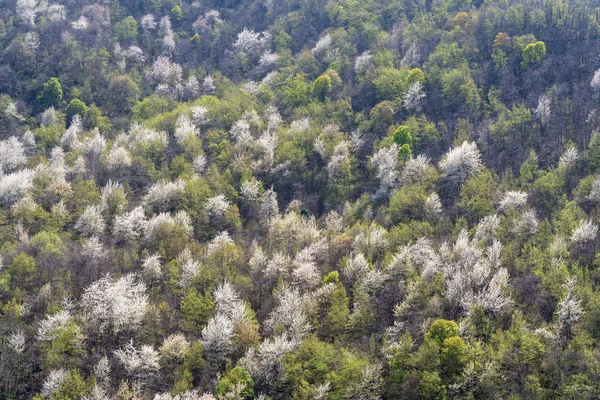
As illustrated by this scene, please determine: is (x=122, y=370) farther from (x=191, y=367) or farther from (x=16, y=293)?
(x=16, y=293)

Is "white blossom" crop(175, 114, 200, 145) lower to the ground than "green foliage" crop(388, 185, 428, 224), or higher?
lower

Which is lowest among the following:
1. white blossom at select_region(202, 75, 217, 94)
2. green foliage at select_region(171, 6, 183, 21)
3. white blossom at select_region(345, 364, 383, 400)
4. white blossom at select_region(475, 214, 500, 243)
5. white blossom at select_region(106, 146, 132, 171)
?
white blossom at select_region(202, 75, 217, 94)

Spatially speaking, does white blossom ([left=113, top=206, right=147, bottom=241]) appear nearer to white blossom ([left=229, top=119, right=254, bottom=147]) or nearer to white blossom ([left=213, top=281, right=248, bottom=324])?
white blossom ([left=213, top=281, right=248, bottom=324])

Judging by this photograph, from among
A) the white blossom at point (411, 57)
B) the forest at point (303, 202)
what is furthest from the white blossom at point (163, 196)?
the white blossom at point (411, 57)

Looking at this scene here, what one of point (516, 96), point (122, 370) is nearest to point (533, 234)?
point (516, 96)

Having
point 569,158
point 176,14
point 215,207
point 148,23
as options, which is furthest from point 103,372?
point 176,14

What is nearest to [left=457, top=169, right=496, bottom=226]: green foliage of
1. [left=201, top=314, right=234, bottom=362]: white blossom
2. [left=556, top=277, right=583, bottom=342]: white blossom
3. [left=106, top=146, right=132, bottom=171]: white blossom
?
[left=556, top=277, right=583, bottom=342]: white blossom

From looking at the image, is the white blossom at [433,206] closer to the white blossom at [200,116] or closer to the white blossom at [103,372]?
the white blossom at [103,372]

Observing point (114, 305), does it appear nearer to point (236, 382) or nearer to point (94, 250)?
point (94, 250)
